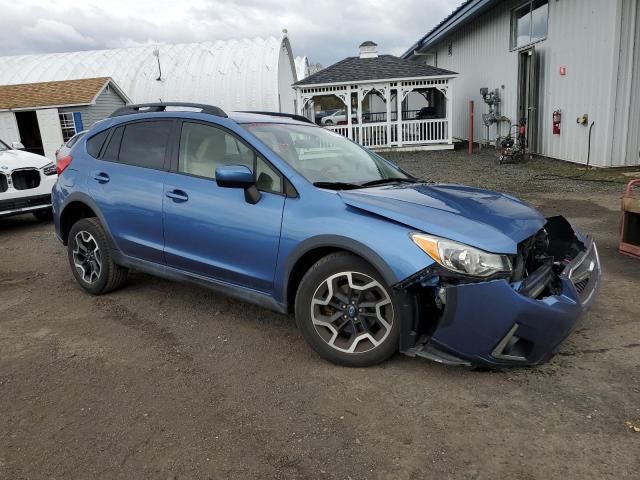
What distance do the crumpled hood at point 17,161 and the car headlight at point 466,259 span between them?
773 cm

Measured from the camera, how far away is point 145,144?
450 cm

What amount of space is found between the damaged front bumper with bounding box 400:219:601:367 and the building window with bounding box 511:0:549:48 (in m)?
13.4

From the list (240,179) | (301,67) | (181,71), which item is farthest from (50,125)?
(301,67)

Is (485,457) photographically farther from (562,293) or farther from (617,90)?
(617,90)

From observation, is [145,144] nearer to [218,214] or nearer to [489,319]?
[218,214]

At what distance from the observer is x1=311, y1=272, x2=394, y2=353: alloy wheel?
317 centimetres

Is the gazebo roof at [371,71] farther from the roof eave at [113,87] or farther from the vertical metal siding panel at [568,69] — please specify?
the roof eave at [113,87]

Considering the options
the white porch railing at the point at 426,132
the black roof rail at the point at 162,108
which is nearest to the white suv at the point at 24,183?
the black roof rail at the point at 162,108

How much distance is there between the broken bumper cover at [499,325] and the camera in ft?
9.28

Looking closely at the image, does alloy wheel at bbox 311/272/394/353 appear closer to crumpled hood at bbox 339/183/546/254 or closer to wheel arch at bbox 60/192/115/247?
crumpled hood at bbox 339/183/546/254

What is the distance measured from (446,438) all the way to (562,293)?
1.12 m

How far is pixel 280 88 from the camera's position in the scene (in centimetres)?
3238

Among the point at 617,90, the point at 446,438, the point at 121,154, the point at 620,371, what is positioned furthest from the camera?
the point at 617,90

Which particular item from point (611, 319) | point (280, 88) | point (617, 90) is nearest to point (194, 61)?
point (280, 88)
